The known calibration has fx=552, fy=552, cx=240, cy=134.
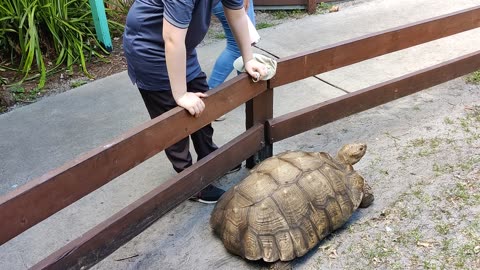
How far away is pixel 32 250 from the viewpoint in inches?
119

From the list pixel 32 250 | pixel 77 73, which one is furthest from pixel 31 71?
pixel 32 250

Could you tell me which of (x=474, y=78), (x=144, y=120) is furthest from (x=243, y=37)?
(x=474, y=78)

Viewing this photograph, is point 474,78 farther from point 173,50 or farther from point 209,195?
point 173,50

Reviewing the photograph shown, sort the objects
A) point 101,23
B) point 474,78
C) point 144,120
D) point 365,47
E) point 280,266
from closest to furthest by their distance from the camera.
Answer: point 280,266 → point 365,47 → point 144,120 → point 474,78 → point 101,23

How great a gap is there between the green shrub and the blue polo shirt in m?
2.58

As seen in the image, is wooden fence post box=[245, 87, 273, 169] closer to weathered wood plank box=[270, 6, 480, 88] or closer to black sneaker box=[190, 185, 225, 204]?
weathered wood plank box=[270, 6, 480, 88]

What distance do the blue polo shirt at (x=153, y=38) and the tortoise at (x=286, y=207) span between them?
0.70 meters

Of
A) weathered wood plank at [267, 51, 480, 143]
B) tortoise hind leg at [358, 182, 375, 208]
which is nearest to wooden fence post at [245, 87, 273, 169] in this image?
weathered wood plank at [267, 51, 480, 143]

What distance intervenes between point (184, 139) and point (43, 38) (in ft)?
10.5

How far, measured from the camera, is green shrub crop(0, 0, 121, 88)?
5.32m

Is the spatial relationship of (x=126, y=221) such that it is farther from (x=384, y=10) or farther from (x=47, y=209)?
(x=384, y=10)

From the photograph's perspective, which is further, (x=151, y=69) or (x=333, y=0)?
(x=333, y=0)

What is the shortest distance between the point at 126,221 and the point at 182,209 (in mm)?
703

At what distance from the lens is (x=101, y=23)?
5547 mm
